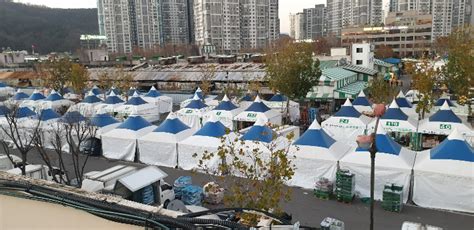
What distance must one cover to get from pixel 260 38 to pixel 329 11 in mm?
55489

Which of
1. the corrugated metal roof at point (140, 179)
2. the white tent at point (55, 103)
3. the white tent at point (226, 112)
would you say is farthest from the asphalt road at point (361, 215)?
the white tent at point (55, 103)

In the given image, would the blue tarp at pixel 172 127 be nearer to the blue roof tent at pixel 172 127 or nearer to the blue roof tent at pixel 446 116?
the blue roof tent at pixel 172 127

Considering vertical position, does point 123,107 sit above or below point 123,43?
below

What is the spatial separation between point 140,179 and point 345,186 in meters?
7.50

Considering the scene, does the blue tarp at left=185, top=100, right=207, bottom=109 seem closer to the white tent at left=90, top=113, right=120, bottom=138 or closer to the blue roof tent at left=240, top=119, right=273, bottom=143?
the white tent at left=90, top=113, right=120, bottom=138

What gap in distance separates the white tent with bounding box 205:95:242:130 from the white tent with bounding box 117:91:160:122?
6249 mm

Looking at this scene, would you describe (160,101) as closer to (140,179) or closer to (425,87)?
(425,87)

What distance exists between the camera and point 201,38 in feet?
368

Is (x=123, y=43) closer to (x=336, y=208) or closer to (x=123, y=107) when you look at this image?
(x=123, y=107)

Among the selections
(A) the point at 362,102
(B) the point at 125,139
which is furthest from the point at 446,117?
(B) the point at 125,139

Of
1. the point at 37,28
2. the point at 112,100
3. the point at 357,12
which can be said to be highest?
the point at 357,12

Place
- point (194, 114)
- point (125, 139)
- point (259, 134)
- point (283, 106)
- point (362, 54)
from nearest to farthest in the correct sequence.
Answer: point (259, 134), point (125, 139), point (194, 114), point (283, 106), point (362, 54)

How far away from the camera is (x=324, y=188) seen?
14688 millimetres

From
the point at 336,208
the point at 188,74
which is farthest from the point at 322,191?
the point at 188,74
